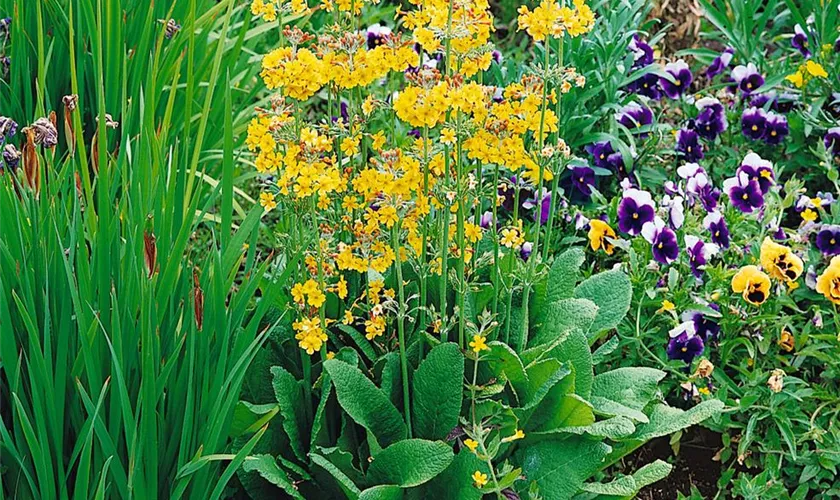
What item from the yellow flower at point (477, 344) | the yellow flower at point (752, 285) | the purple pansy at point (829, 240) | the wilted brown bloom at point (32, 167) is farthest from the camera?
the purple pansy at point (829, 240)

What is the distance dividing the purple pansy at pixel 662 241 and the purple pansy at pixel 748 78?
0.96 metres

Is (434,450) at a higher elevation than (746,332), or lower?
higher

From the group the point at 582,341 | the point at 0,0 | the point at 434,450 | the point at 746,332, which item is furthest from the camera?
the point at 0,0

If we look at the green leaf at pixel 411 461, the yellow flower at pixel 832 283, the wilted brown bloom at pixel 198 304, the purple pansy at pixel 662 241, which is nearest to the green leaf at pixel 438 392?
the green leaf at pixel 411 461

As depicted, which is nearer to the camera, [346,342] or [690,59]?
[346,342]

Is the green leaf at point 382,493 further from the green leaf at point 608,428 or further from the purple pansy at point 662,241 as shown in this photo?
the purple pansy at point 662,241

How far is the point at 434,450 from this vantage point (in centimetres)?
183

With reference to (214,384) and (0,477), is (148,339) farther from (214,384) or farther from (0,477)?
(0,477)

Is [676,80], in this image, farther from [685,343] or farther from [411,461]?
[411,461]

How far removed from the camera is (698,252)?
255cm

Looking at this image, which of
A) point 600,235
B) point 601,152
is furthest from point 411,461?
point 601,152

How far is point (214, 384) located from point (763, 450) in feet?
4.65

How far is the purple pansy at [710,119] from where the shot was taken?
10.3 feet

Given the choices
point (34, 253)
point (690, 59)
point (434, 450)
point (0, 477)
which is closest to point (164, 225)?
point (34, 253)
